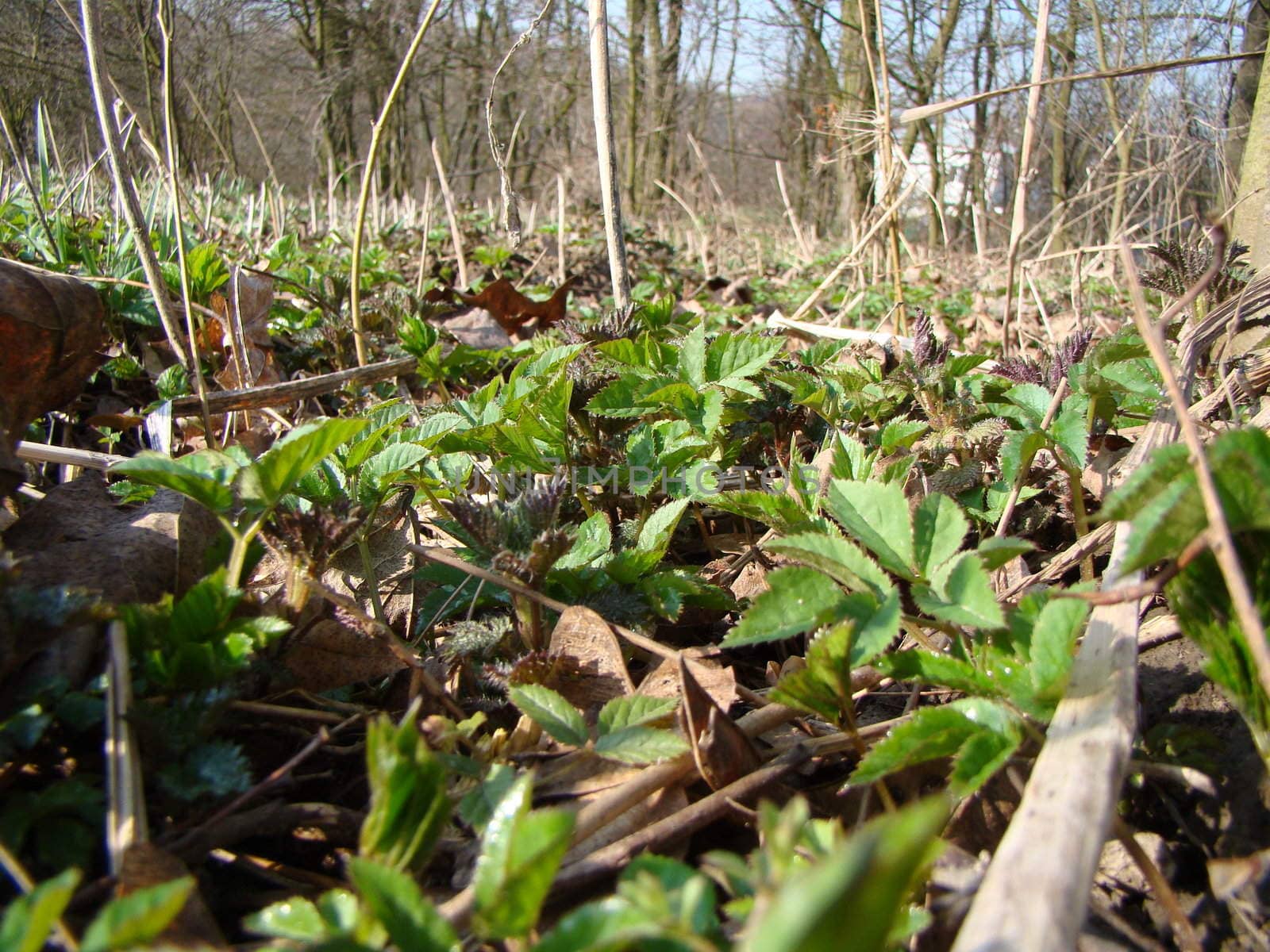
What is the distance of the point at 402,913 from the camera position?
686mm

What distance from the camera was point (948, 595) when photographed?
3.38 ft

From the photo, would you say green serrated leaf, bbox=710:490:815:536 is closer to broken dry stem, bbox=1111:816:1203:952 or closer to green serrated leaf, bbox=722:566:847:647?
green serrated leaf, bbox=722:566:847:647

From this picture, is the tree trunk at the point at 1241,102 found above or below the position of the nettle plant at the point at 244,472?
above

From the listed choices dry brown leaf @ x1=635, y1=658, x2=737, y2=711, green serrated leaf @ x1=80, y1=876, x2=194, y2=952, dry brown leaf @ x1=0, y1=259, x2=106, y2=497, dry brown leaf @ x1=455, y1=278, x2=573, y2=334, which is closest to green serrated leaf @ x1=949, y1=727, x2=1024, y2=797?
dry brown leaf @ x1=635, y1=658, x2=737, y2=711

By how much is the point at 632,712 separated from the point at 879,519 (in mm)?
415

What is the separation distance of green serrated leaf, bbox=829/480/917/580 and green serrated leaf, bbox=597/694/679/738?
328 mm

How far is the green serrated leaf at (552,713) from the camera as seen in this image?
102 centimetres

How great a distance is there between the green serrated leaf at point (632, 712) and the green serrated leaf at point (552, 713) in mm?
28

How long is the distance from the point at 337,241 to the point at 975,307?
3846 millimetres

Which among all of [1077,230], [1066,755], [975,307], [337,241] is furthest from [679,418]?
[1077,230]

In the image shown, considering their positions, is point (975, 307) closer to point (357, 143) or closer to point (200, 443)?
point (200, 443)

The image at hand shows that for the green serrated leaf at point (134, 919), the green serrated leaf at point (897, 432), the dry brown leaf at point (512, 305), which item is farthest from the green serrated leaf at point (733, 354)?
the dry brown leaf at point (512, 305)

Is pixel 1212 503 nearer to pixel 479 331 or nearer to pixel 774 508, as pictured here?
pixel 774 508

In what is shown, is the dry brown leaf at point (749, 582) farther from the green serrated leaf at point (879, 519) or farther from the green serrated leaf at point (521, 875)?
the green serrated leaf at point (521, 875)
